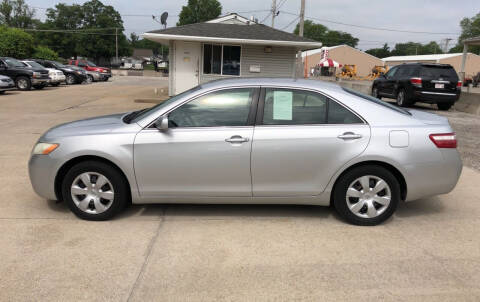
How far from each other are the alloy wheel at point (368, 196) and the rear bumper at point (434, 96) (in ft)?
36.8

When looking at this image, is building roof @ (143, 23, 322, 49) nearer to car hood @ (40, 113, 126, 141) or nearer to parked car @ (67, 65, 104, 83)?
car hood @ (40, 113, 126, 141)

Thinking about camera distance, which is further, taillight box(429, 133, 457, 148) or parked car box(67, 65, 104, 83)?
parked car box(67, 65, 104, 83)

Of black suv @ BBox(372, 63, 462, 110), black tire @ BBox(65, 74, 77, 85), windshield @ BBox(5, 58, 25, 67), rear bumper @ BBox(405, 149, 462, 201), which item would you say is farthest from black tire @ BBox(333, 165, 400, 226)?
black tire @ BBox(65, 74, 77, 85)

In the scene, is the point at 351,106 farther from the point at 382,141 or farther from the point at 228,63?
the point at 228,63

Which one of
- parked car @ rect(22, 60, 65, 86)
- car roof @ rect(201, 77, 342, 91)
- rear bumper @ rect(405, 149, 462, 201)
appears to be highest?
parked car @ rect(22, 60, 65, 86)

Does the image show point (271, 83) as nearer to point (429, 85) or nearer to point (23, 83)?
point (429, 85)

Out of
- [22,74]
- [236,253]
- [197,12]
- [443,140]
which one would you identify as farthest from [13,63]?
[197,12]

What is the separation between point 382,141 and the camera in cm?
404

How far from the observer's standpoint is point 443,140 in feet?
13.5

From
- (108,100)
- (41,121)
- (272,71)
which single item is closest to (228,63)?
(272,71)

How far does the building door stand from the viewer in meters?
16.8

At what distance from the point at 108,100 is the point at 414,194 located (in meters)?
15.0

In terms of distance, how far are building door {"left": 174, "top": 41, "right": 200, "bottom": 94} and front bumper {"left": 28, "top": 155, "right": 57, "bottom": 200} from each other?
43.3 ft

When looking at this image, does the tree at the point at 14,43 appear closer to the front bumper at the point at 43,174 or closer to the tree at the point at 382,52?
the front bumper at the point at 43,174
